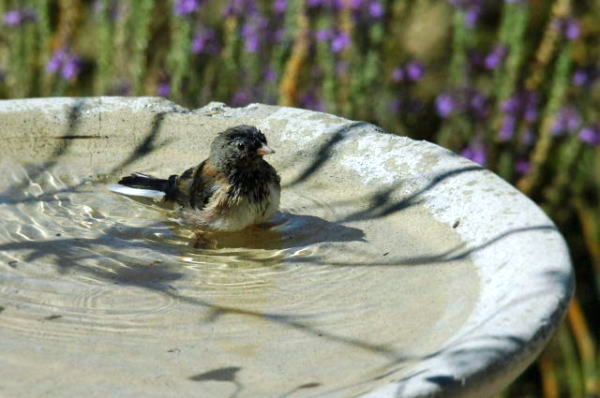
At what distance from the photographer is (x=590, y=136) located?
562 centimetres

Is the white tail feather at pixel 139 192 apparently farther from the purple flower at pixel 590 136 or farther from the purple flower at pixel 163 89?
the purple flower at pixel 590 136

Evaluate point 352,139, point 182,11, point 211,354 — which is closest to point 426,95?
point 182,11

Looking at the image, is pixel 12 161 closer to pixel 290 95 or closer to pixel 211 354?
pixel 211 354

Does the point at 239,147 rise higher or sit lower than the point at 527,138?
higher

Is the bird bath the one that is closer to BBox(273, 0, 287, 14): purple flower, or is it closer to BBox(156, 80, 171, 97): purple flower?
BBox(156, 80, 171, 97): purple flower

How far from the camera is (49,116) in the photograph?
383 centimetres

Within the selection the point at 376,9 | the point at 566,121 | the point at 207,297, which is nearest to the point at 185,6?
the point at 376,9

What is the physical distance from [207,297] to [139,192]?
89 cm

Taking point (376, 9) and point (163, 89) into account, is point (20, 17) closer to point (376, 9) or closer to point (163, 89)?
point (163, 89)

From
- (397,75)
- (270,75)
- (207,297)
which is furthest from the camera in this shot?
(397,75)

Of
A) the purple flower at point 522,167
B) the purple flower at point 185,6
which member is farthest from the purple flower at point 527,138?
the purple flower at point 185,6

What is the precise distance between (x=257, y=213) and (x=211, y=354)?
1181 mm

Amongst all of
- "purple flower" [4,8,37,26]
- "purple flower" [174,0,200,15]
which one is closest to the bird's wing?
"purple flower" [174,0,200,15]

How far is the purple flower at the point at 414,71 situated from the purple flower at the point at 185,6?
64.9 inches
